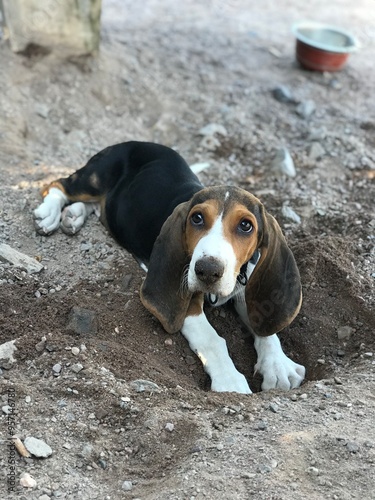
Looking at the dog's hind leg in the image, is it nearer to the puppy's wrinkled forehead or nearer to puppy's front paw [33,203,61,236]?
puppy's front paw [33,203,61,236]

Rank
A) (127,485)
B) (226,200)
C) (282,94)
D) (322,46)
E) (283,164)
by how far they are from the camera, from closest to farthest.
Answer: (127,485), (226,200), (283,164), (282,94), (322,46)

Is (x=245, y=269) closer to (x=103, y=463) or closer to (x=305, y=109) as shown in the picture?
(x=103, y=463)

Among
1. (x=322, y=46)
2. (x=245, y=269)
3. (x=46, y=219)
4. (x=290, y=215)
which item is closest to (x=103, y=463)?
(x=245, y=269)

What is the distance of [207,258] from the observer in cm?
443

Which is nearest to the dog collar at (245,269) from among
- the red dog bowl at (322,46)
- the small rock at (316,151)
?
the small rock at (316,151)

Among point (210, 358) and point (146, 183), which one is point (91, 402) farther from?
point (146, 183)

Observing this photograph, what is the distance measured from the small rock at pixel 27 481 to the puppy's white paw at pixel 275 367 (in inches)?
76.8

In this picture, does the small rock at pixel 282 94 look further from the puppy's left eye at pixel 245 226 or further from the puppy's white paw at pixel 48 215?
the puppy's left eye at pixel 245 226

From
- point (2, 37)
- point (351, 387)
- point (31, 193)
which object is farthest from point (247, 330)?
point (2, 37)

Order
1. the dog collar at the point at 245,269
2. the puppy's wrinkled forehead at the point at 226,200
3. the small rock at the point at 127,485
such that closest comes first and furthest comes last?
the small rock at the point at 127,485 → the puppy's wrinkled forehead at the point at 226,200 → the dog collar at the point at 245,269

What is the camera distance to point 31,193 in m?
6.88

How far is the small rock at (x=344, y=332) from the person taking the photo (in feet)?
18.2

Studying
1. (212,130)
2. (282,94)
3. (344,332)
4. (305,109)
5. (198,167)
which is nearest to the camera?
(344,332)

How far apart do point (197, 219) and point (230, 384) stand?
45.4 inches
